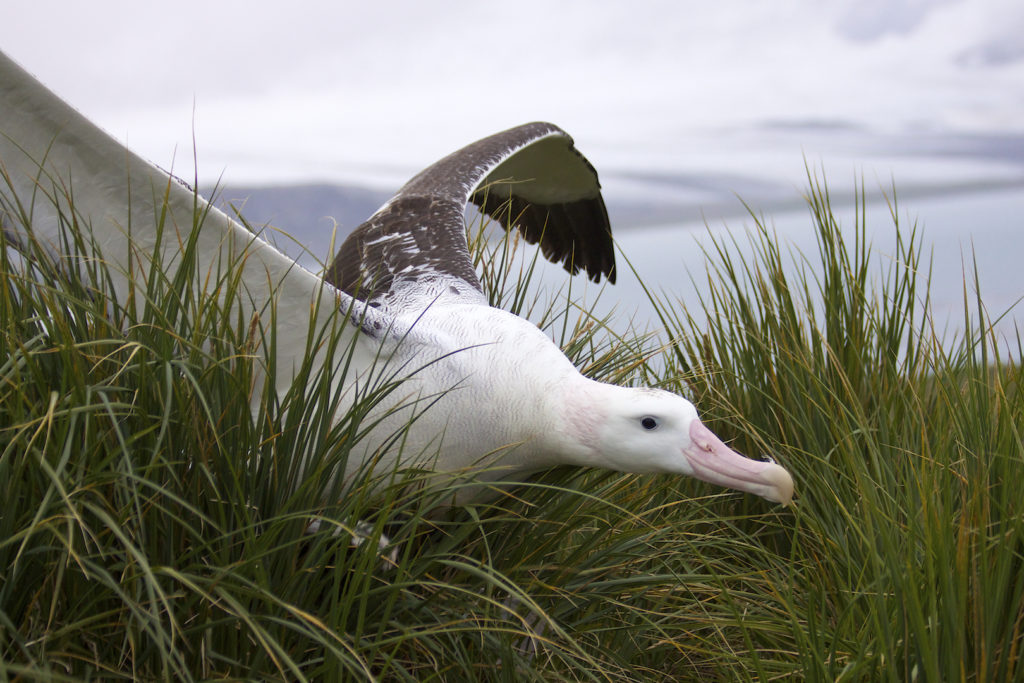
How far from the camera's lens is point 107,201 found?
2531 millimetres

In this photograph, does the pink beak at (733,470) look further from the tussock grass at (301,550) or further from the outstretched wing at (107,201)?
the outstretched wing at (107,201)

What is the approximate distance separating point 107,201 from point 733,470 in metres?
1.79

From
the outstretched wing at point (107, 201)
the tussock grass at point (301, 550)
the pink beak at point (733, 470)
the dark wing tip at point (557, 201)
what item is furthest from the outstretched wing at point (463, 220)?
the pink beak at point (733, 470)

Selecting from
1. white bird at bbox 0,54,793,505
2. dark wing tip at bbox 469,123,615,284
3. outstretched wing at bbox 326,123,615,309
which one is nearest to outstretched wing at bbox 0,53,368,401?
white bird at bbox 0,54,793,505

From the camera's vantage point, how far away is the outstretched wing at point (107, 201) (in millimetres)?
2383

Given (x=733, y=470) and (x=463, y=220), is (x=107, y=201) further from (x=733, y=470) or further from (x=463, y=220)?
(x=733, y=470)

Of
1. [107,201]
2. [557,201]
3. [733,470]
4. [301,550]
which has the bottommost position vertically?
[301,550]

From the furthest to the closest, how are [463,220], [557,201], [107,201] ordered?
[557,201], [463,220], [107,201]

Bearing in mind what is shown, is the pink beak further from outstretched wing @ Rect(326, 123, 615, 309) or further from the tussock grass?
outstretched wing @ Rect(326, 123, 615, 309)

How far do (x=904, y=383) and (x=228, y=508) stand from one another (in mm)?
2507

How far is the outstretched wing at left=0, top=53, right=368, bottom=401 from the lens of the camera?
7.82 ft

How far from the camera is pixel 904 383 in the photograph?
3.39 m

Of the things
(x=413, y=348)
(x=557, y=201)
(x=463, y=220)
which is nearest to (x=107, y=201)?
(x=413, y=348)

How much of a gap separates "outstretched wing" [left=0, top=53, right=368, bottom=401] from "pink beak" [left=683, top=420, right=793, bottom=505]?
0.98 m
